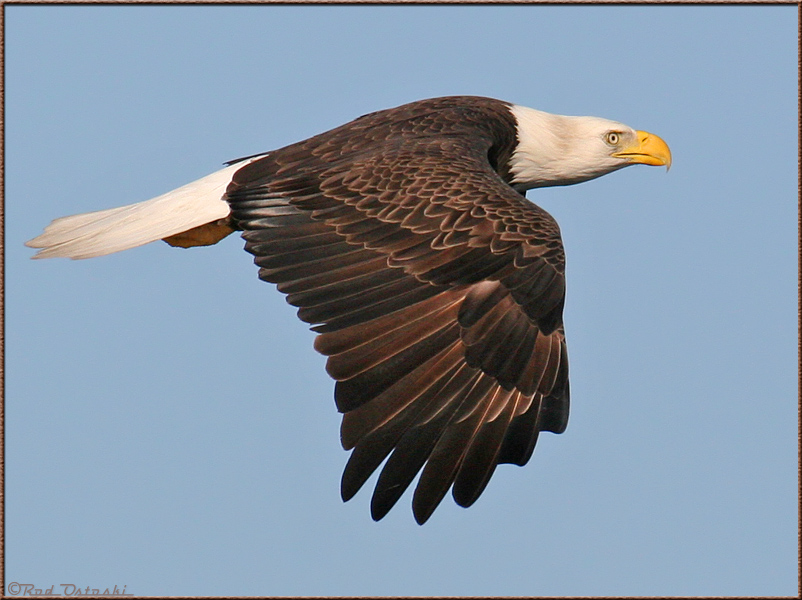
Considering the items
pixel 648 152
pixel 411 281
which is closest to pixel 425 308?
pixel 411 281

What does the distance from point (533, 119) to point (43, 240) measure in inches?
110

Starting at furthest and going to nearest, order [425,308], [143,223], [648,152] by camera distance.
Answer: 1. [648,152]
2. [143,223]
3. [425,308]

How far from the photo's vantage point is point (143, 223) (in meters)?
6.07

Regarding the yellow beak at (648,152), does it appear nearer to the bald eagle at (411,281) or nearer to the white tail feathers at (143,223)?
the bald eagle at (411,281)

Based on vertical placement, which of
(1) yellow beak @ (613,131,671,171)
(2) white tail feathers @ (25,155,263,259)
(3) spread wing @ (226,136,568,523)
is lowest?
(3) spread wing @ (226,136,568,523)

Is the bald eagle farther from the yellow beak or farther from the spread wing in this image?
the yellow beak

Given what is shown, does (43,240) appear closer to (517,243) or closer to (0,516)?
(0,516)

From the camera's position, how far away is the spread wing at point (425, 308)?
4773 millimetres

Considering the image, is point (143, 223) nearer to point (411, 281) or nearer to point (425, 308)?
point (411, 281)

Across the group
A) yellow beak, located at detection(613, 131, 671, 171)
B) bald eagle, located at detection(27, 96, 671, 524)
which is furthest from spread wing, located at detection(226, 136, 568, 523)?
yellow beak, located at detection(613, 131, 671, 171)

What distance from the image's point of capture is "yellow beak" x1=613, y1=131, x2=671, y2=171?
23.6 ft

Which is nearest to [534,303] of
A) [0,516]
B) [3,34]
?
[0,516]

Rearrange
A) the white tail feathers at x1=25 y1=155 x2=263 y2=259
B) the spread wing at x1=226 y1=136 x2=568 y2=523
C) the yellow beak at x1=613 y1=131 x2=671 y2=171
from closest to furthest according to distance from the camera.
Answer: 1. the spread wing at x1=226 y1=136 x2=568 y2=523
2. the white tail feathers at x1=25 y1=155 x2=263 y2=259
3. the yellow beak at x1=613 y1=131 x2=671 y2=171

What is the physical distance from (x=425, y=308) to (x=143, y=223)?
1761mm
